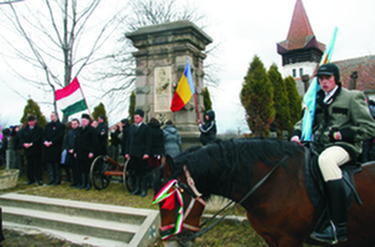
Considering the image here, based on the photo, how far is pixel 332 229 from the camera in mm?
2396

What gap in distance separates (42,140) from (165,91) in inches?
167

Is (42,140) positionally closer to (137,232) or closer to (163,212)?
(137,232)

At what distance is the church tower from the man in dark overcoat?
5188 centimetres

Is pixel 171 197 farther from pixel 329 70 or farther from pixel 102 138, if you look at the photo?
pixel 102 138

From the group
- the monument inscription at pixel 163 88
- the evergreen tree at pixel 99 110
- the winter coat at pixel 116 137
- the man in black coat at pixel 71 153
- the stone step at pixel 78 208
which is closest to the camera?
the stone step at pixel 78 208

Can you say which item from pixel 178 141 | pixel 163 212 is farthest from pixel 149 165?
pixel 163 212

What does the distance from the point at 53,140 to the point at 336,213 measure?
777cm

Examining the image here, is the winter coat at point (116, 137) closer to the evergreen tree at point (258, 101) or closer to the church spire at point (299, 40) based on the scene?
the evergreen tree at point (258, 101)

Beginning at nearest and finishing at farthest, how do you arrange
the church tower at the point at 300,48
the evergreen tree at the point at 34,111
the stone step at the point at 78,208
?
the stone step at the point at 78,208 < the evergreen tree at the point at 34,111 < the church tower at the point at 300,48

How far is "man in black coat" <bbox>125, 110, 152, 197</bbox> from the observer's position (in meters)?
6.63

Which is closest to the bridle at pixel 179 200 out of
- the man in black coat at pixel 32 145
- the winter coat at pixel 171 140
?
the winter coat at pixel 171 140

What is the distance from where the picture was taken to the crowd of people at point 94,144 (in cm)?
677

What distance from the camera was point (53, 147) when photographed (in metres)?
7.92

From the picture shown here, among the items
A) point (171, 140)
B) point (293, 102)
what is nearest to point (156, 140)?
point (171, 140)
